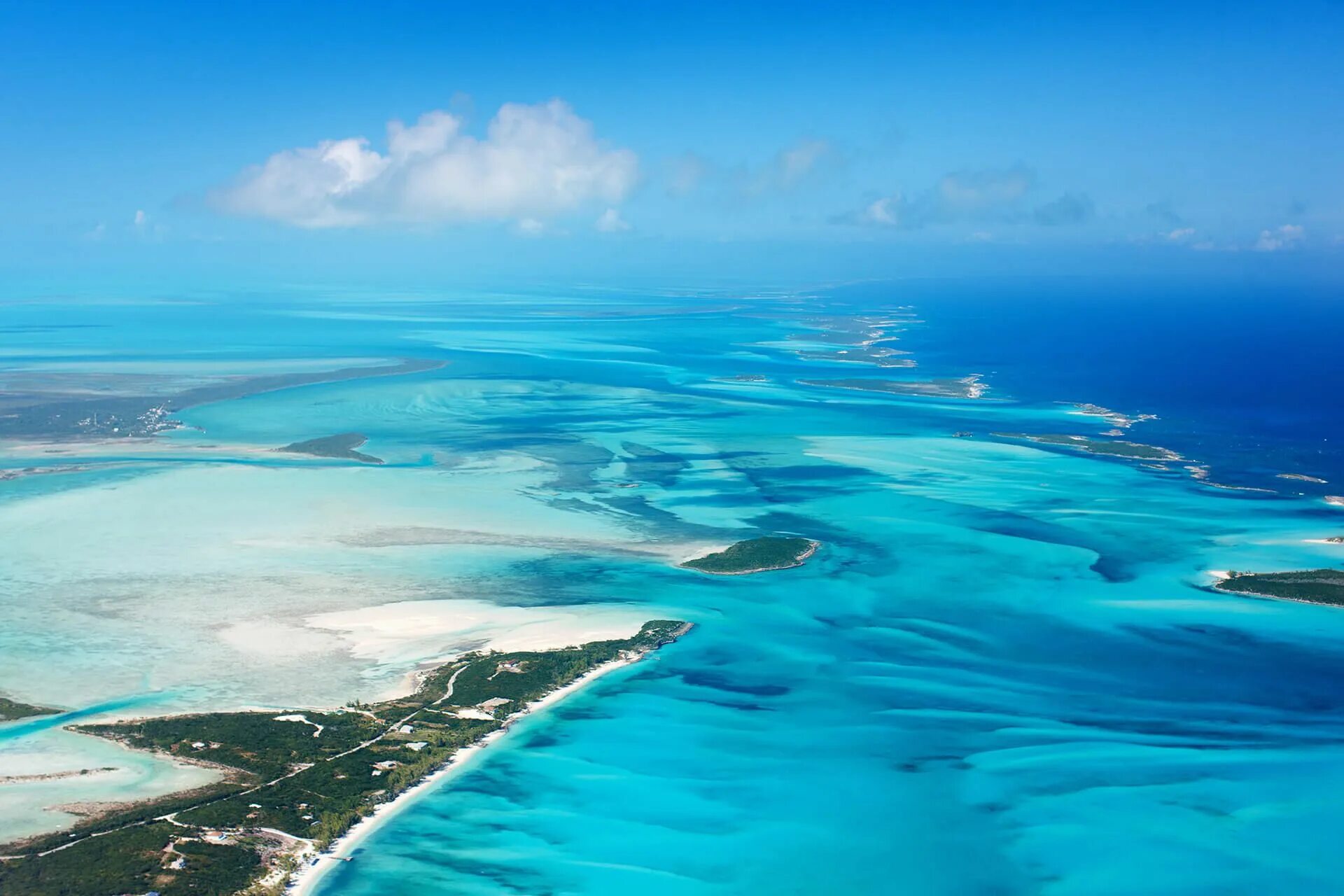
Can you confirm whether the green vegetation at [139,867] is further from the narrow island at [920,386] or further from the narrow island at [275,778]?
the narrow island at [920,386]

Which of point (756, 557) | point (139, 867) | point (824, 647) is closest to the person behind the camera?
point (139, 867)

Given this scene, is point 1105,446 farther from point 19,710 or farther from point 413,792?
point 19,710

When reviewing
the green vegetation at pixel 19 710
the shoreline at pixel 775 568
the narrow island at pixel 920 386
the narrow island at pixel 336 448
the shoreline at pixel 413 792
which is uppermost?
the narrow island at pixel 920 386

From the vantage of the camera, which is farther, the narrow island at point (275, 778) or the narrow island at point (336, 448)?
the narrow island at point (336, 448)

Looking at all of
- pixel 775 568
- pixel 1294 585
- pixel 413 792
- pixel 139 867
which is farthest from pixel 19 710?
pixel 1294 585

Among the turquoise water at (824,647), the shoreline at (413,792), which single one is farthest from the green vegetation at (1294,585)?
the shoreline at (413,792)

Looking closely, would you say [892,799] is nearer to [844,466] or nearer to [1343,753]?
[1343,753]

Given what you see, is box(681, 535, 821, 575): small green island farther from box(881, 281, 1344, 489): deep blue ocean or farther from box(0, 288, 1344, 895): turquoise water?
box(881, 281, 1344, 489): deep blue ocean

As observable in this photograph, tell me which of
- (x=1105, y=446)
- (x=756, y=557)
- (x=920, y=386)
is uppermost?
(x=920, y=386)
